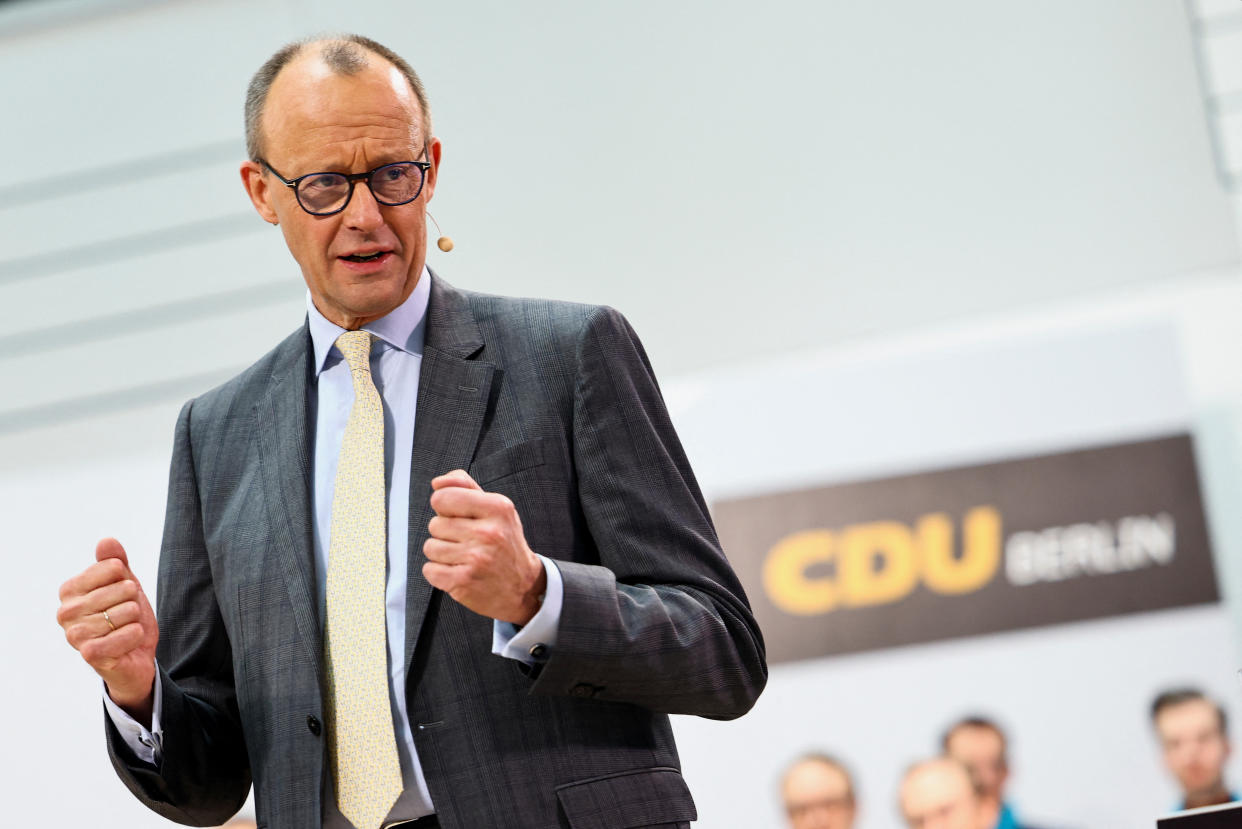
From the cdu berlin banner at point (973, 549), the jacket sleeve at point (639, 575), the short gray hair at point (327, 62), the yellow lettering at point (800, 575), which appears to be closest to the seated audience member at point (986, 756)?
the cdu berlin banner at point (973, 549)

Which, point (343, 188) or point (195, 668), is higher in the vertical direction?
point (343, 188)

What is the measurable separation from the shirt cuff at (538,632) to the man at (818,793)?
2.98 meters

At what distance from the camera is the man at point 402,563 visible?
5.12 feet

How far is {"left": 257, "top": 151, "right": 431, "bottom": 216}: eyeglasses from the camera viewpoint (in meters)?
1.81

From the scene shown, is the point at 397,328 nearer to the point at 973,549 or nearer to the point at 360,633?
the point at 360,633

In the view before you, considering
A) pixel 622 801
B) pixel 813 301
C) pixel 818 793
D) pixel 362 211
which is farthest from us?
pixel 813 301

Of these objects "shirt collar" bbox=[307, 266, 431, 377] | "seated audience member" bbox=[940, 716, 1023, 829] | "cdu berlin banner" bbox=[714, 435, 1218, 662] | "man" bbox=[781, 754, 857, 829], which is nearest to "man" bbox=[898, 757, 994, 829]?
"seated audience member" bbox=[940, 716, 1023, 829]

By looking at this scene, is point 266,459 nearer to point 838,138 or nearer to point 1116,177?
point 838,138

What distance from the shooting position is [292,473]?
1.80 meters

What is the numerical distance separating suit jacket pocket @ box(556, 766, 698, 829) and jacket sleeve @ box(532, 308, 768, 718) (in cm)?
9

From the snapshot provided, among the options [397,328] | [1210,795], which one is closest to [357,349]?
[397,328]

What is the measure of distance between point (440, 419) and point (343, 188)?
1.19ft

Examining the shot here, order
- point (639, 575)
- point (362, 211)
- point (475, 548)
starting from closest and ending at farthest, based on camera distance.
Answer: point (475, 548) < point (639, 575) < point (362, 211)

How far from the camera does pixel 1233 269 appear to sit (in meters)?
4.47
